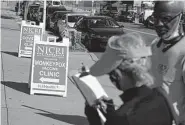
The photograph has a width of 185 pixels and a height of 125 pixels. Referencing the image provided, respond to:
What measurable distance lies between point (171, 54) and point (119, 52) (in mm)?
1120

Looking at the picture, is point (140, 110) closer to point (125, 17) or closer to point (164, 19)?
point (164, 19)

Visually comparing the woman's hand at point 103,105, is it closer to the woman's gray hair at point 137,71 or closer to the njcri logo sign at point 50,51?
the woman's gray hair at point 137,71

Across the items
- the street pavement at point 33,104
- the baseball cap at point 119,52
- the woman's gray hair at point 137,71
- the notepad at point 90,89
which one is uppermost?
the baseball cap at point 119,52

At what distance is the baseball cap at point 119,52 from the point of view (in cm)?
229

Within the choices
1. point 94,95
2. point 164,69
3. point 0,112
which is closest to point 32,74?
point 0,112

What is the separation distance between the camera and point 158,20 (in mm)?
3295

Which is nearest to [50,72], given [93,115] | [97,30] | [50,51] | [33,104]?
[50,51]

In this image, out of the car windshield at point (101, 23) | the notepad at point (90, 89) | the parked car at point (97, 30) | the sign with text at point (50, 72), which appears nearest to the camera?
the notepad at point (90, 89)

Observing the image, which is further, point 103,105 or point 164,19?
point 164,19

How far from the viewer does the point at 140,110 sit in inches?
88.0

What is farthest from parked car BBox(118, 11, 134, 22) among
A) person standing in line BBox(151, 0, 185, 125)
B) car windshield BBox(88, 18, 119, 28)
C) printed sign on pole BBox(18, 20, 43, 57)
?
person standing in line BBox(151, 0, 185, 125)

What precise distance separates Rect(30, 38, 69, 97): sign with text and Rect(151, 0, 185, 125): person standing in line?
18.5 feet

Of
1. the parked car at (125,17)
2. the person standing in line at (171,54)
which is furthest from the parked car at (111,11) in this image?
the person standing in line at (171,54)

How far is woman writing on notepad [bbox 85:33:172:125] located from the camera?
2236 millimetres
